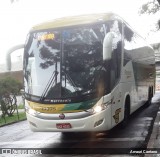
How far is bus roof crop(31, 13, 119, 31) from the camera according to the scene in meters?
10.3

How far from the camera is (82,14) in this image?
430 inches

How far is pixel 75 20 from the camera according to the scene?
10445mm

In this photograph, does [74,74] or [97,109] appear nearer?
[97,109]

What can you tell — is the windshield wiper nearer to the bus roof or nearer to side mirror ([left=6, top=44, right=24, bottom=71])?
the bus roof

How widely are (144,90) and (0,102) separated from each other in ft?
34.0

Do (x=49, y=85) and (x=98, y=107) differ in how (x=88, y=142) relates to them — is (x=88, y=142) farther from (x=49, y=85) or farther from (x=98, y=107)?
(x=49, y=85)

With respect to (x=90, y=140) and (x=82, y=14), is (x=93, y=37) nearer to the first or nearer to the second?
(x=82, y=14)

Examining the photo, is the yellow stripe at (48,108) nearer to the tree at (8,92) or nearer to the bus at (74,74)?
the bus at (74,74)

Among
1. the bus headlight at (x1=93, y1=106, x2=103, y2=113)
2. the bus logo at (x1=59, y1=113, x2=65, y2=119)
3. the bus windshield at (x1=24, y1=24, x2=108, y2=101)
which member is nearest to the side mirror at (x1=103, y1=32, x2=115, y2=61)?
the bus windshield at (x1=24, y1=24, x2=108, y2=101)

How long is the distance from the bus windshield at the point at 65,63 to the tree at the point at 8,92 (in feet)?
40.9

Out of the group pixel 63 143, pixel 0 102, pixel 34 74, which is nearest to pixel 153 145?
pixel 63 143

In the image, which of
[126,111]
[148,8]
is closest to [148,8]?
[148,8]

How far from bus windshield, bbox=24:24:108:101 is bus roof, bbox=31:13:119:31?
165 millimetres

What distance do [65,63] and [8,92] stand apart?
13641 millimetres
